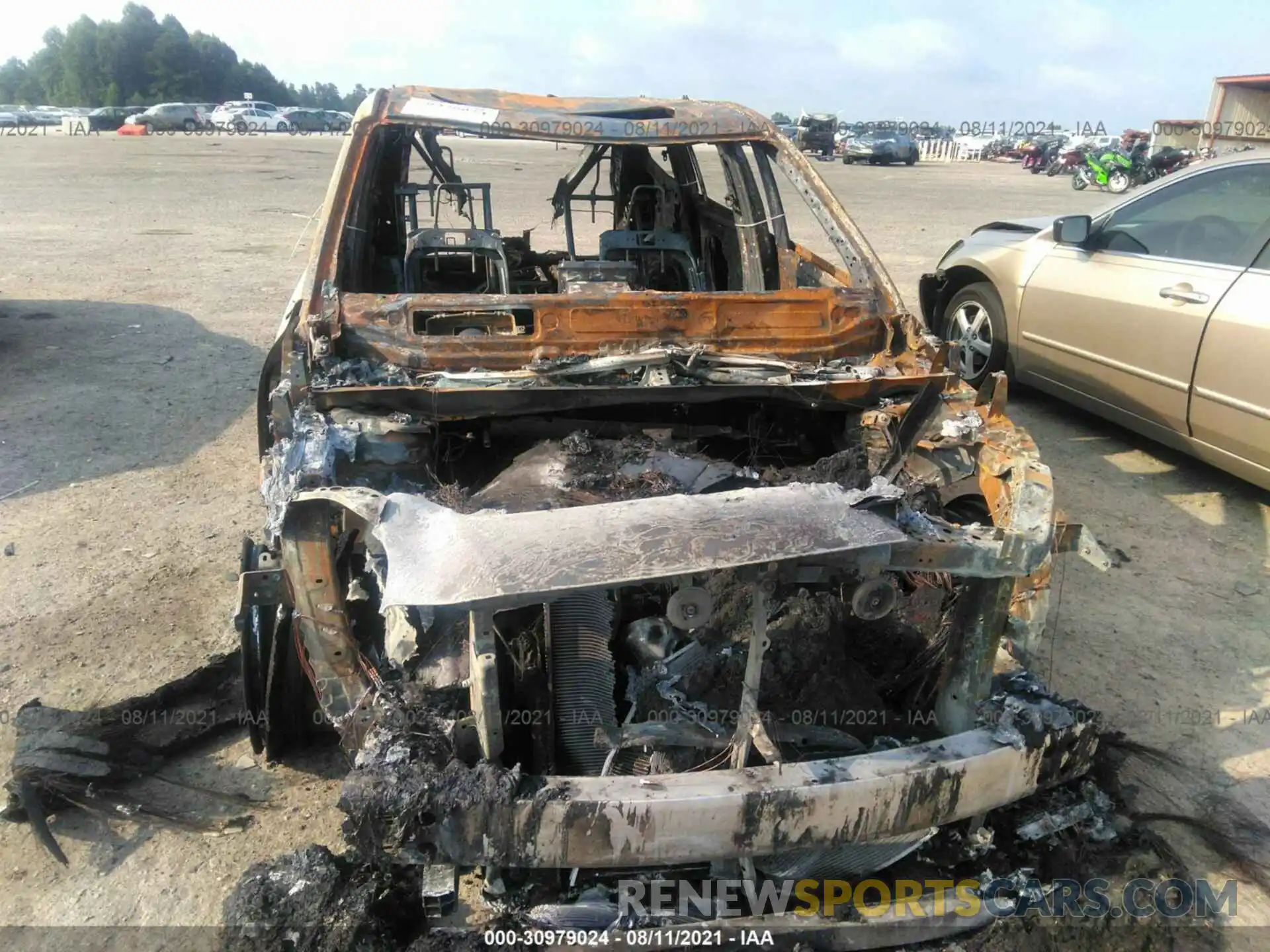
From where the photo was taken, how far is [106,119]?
4084cm

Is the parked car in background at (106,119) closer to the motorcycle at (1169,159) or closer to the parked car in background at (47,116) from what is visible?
the parked car in background at (47,116)

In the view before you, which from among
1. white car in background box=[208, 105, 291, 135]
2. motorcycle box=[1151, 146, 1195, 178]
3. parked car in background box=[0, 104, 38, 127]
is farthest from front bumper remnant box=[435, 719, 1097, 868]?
parked car in background box=[0, 104, 38, 127]

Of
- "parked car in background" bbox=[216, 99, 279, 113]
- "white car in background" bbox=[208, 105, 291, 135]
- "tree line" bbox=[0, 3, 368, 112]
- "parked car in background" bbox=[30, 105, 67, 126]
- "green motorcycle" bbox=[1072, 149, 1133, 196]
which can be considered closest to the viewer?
"green motorcycle" bbox=[1072, 149, 1133, 196]

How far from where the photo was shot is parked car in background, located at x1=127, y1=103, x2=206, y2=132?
3903 cm

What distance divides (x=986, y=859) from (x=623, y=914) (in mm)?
980

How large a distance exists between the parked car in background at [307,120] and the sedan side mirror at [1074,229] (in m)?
45.2

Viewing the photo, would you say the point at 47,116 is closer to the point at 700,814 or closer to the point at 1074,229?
the point at 1074,229

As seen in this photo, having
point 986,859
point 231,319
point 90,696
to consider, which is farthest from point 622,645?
point 231,319

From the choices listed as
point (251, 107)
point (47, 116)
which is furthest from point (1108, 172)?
point (47, 116)

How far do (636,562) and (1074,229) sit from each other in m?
4.11

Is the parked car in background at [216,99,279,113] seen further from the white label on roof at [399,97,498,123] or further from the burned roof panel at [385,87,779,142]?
the white label on roof at [399,97,498,123]

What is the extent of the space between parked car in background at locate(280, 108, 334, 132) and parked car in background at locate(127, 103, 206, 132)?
3994 millimetres

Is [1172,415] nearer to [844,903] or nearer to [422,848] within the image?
[844,903]

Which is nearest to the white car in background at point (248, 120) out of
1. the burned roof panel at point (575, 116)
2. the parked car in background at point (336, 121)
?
the parked car in background at point (336, 121)
